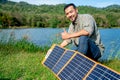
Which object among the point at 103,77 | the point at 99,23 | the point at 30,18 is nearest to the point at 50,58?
the point at 103,77

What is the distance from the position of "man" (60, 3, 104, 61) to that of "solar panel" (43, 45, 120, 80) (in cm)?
32

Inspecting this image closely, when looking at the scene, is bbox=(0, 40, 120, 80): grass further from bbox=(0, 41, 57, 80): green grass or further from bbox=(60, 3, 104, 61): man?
bbox=(60, 3, 104, 61): man

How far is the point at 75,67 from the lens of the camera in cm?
587

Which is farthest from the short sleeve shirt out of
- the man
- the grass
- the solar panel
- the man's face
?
the grass

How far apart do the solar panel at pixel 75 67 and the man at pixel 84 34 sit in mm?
324

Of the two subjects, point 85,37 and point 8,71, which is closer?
point 85,37

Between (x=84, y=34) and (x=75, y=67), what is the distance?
888 mm

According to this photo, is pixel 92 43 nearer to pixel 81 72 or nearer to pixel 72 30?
pixel 72 30

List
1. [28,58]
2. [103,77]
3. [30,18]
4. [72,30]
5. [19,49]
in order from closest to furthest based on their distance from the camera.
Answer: [103,77] → [72,30] → [28,58] → [19,49] → [30,18]

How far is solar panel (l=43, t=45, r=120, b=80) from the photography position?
4.95 m

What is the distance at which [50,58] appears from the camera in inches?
286

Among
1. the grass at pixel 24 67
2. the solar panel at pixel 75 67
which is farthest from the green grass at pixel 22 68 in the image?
the solar panel at pixel 75 67

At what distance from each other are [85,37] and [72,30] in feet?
2.17

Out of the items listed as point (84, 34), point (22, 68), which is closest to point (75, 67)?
point (84, 34)
